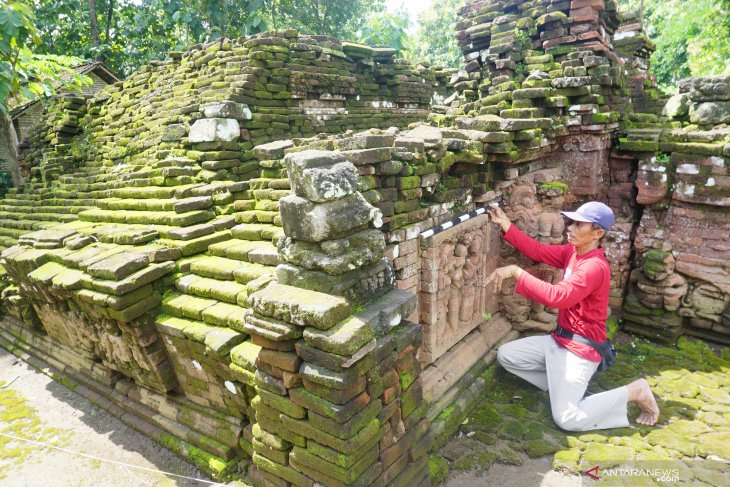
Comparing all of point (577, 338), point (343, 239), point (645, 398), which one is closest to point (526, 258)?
point (577, 338)

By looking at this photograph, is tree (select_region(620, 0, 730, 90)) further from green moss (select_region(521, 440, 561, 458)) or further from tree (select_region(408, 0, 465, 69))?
tree (select_region(408, 0, 465, 69))

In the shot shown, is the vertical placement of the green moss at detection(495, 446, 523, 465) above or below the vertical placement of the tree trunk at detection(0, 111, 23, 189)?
below

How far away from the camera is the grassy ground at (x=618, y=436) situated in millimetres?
3836

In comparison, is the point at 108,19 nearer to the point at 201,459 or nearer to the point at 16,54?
the point at 16,54

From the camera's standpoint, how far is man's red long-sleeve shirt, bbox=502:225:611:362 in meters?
4.22

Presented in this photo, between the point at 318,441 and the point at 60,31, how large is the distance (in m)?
25.5

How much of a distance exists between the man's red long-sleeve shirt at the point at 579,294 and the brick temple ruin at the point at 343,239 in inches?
31.8

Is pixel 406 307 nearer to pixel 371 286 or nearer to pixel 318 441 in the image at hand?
pixel 371 286

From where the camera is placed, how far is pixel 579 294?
4227 mm

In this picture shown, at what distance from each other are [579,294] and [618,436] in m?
1.48

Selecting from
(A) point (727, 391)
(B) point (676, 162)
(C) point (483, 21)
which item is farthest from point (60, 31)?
(A) point (727, 391)

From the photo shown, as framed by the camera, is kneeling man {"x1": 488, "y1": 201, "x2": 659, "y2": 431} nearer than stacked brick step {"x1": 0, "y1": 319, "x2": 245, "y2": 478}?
No

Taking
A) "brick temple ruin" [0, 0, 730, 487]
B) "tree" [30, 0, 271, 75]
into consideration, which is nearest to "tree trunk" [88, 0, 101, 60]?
"tree" [30, 0, 271, 75]

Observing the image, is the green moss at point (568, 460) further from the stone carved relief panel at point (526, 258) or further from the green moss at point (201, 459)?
the green moss at point (201, 459)
